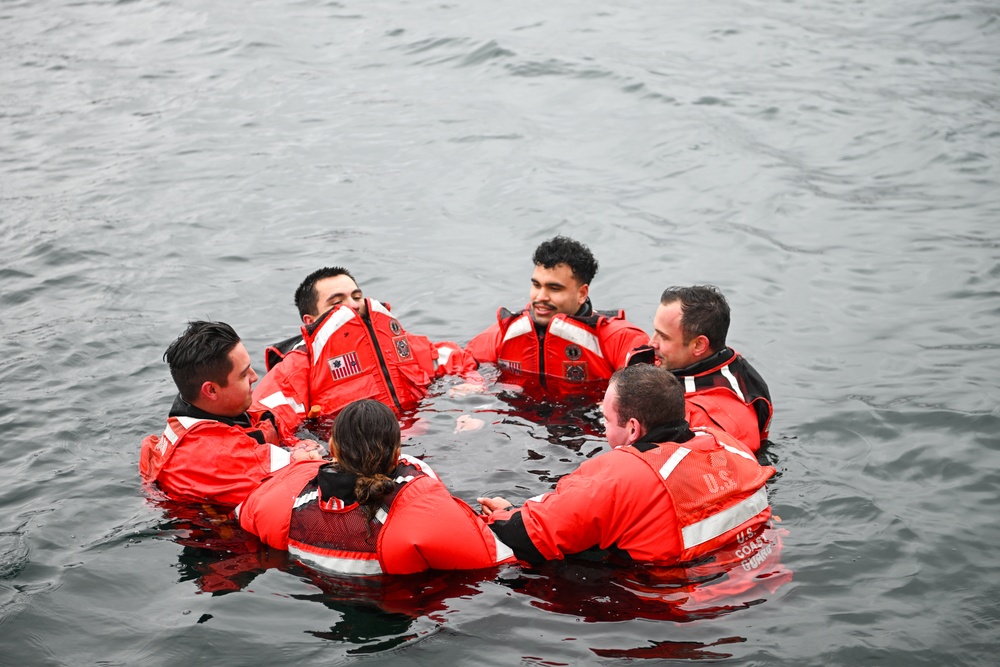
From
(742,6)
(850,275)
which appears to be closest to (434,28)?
(742,6)

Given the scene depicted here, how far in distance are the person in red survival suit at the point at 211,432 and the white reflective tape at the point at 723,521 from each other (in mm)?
2495

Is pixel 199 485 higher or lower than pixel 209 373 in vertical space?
lower

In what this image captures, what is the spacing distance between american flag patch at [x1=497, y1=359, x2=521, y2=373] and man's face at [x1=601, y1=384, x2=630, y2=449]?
2.71m

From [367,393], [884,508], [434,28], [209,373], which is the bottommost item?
[884,508]

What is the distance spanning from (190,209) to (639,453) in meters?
8.98

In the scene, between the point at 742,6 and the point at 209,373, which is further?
the point at 742,6

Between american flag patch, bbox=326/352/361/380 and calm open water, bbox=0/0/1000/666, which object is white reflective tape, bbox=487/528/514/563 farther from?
american flag patch, bbox=326/352/361/380

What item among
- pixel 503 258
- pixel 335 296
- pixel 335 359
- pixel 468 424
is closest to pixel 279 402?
pixel 335 359

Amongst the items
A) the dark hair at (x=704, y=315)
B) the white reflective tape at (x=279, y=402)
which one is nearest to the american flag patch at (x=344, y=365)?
the white reflective tape at (x=279, y=402)

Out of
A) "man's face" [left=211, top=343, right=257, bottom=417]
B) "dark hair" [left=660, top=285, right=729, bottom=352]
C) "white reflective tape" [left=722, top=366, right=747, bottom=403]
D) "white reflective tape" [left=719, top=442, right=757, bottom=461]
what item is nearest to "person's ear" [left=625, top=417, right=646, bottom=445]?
"white reflective tape" [left=719, top=442, right=757, bottom=461]

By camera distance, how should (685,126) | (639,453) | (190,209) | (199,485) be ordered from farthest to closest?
(685,126) → (190,209) → (199,485) → (639,453)

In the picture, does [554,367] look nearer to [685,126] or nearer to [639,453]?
[639,453]

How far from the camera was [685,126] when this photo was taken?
47.9 feet

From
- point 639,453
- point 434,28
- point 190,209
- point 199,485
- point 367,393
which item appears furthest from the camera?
point 434,28
